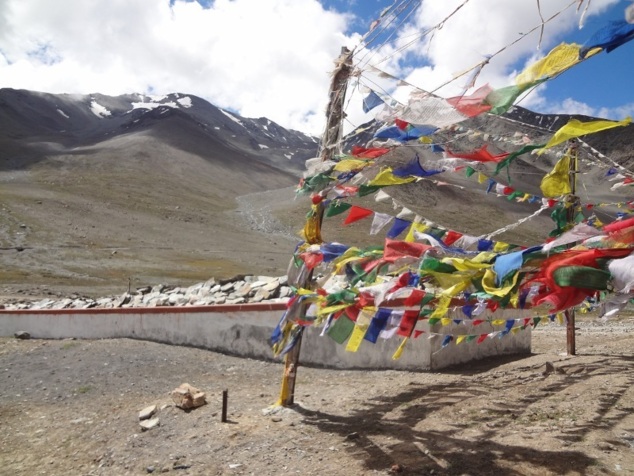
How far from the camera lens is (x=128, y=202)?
61.3 metres

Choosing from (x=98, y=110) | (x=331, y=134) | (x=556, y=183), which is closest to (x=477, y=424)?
(x=556, y=183)

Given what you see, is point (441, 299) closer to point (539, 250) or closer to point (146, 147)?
point (539, 250)

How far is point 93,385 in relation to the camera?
9344 mm

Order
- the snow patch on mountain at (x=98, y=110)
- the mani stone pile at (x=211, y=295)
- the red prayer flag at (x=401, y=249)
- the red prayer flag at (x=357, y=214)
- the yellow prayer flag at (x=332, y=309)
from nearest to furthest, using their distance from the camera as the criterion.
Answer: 1. the red prayer flag at (x=401, y=249)
2. the yellow prayer flag at (x=332, y=309)
3. the red prayer flag at (x=357, y=214)
4. the mani stone pile at (x=211, y=295)
5. the snow patch on mountain at (x=98, y=110)

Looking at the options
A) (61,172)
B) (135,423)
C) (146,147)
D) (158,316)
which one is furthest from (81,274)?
(146,147)

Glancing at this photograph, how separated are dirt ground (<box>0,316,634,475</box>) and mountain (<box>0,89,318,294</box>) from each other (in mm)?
18823

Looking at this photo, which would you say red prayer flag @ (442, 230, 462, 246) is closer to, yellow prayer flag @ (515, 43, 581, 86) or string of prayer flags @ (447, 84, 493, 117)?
string of prayer flags @ (447, 84, 493, 117)

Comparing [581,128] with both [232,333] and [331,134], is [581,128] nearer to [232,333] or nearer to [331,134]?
[331,134]

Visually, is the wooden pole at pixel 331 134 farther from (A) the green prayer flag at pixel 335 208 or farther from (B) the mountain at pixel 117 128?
(B) the mountain at pixel 117 128

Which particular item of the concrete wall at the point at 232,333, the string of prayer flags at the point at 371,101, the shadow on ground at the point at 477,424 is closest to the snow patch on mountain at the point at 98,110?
the concrete wall at the point at 232,333

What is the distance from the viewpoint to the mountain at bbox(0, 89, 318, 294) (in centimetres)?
3659

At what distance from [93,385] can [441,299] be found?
288 inches

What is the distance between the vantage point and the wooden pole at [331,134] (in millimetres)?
7079

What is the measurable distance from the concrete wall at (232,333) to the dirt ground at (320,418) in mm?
315
